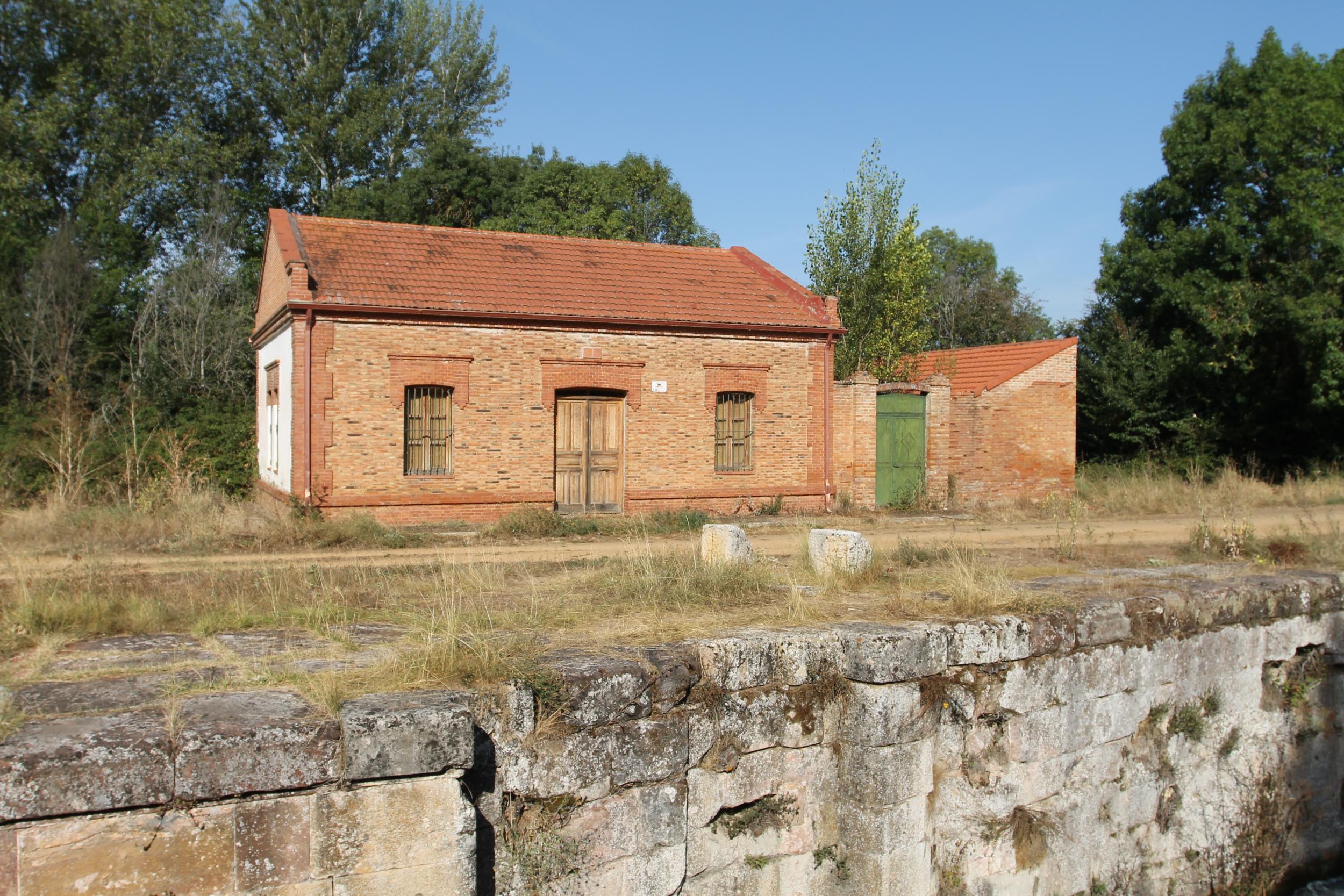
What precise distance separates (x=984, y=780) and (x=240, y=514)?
11404mm

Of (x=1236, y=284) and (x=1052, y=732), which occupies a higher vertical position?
(x=1236, y=284)

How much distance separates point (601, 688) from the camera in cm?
395

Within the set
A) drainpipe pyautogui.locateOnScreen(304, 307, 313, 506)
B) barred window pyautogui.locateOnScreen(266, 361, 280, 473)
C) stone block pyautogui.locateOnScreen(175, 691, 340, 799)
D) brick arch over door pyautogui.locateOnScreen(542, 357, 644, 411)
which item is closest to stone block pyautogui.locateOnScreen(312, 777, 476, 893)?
stone block pyautogui.locateOnScreen(175, 691, 340, 799)

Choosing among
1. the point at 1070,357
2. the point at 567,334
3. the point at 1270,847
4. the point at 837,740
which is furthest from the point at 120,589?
the point at 1070,357

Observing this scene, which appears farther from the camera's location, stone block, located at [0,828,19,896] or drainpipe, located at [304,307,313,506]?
drainpipe, located at [304,307,313,506]

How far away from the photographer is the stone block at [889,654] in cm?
464

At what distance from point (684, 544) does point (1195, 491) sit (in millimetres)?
12185

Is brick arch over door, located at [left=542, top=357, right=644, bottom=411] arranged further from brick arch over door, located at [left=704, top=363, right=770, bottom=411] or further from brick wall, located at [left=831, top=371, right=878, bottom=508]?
brick wall, located at [left=831, top=371, right=878, bottom=508]

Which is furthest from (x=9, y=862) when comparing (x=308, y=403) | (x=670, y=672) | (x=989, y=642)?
(x=308, y=403)

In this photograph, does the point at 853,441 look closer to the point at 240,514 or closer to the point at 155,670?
the point at 240,514

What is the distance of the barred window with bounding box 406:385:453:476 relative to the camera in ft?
49.4

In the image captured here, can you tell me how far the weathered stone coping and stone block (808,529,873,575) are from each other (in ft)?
5.15

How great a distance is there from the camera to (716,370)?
16.8m

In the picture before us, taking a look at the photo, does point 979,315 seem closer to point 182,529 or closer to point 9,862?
point 182,529
